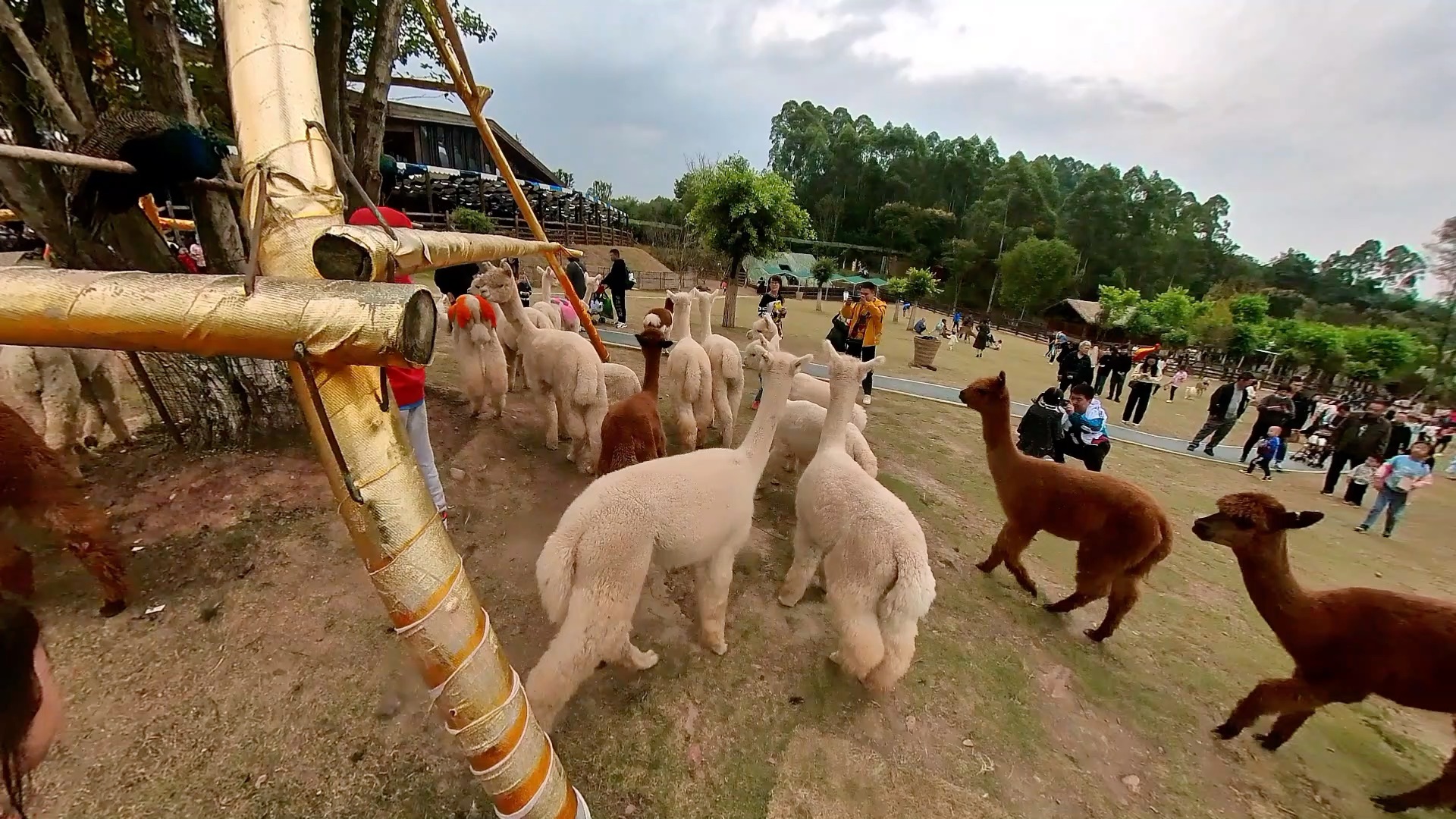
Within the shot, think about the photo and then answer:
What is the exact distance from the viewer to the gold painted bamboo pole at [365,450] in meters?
1.47

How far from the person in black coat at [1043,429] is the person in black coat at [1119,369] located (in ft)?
32.8

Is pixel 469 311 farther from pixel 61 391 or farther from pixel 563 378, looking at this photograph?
pixel 61 391

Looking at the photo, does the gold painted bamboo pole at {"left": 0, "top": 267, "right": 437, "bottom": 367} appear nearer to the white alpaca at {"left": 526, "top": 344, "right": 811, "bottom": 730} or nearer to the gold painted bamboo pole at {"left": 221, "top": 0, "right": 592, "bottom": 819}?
the gold painted bamboo pole at {"left": 221, "top": 0, "right": 592, "bottom": 819}

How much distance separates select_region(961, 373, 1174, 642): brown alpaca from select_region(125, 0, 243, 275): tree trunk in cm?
603

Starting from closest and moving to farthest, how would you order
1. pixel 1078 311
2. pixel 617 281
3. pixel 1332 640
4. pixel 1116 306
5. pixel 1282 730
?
1. pixel 1332 640
2. pixel 1282 730
3. pixel 617 281
4. pixel 1116 306
5. pixel 1078 311

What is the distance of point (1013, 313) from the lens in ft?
142

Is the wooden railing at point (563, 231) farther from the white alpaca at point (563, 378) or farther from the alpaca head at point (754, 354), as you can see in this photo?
the alpaca head at point (754, 354)

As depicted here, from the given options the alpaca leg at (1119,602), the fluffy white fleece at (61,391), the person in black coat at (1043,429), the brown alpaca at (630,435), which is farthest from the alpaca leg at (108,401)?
the person in black coat at (1043,429)

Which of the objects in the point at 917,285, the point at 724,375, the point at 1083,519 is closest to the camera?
the point at 1083,519

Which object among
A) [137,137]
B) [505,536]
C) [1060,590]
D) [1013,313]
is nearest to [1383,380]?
[1013,313]

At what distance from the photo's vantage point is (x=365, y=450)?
4.81 ft

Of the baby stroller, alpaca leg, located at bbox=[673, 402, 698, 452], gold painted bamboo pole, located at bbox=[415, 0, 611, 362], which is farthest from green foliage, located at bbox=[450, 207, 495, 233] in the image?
the baby stroller

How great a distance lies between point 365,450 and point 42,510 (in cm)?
312

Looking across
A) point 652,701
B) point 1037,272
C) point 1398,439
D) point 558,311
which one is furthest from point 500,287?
point 1037,272
